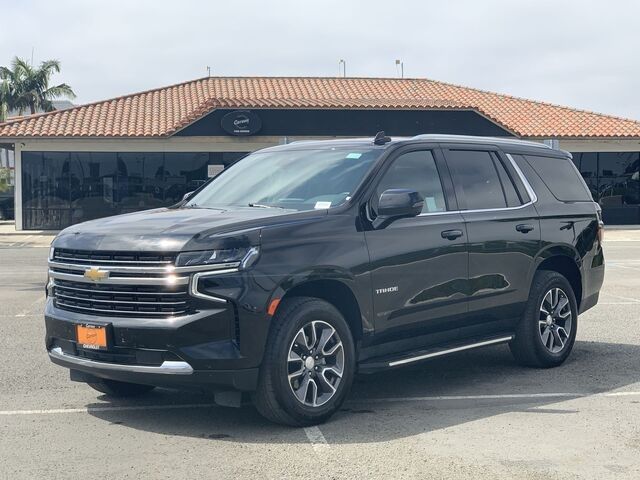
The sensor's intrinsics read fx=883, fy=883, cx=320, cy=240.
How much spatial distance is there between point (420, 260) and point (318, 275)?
104 cm

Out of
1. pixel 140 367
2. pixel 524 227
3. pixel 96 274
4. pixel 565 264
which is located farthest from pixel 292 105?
pixel 140 367

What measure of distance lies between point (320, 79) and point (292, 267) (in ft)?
114

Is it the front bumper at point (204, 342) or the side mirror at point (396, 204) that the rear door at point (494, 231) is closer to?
the side mirror at point (396, 204)

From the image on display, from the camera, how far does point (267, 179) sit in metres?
6.98

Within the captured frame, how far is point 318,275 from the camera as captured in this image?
5820mm

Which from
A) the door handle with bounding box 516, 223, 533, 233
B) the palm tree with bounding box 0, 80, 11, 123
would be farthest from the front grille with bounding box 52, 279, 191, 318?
the palm tree with bounding box 0, 80, 11, 123

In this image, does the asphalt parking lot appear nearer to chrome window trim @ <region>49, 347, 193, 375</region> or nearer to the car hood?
chrome window trim @ <region>49, 347, 193, 375</region>

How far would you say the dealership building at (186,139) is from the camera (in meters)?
31.5

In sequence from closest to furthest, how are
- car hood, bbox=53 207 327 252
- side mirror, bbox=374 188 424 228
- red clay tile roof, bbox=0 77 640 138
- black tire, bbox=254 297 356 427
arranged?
car hood, bbox=53 207 327 252 < black tire, bbox=254 297 356 427 < side mirror, bbox=374 188 424 228 < red clay tile roof, bbox=0 77 640 138

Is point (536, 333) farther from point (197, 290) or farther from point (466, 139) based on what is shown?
point (197, 290)

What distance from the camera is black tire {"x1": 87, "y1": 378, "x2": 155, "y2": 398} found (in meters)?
6.54

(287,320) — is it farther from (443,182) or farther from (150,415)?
(443,182)

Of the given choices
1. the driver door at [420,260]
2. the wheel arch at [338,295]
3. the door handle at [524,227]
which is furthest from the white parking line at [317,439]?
the door handle at [524,227]

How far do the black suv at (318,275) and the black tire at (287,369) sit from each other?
0.04 feet
